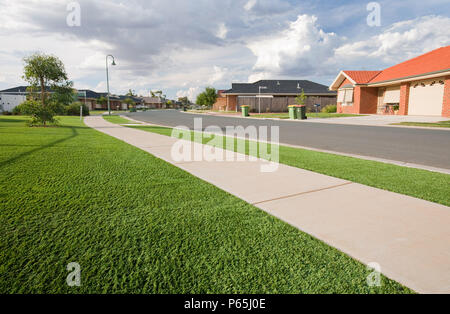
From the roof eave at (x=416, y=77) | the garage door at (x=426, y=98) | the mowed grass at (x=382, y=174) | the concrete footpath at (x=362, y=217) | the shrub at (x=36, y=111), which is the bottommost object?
the concrete footpath at (x=362, y=217)

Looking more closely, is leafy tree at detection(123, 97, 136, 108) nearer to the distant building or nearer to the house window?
the distant building

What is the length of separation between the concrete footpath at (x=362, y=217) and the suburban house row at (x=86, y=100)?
94.9 ft

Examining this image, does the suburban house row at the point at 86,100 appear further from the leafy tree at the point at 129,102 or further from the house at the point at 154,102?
the leafy tree at the point at 129,102

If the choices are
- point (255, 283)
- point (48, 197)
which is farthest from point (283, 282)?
point (48, 197)

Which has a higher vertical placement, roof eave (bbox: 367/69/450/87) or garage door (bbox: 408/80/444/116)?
roof eave (bbox: 367/69/450/87)

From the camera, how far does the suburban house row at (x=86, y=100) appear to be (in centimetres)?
4466

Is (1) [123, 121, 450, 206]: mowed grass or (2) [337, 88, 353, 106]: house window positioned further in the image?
(2) [337, 88, 353, 106]: house window

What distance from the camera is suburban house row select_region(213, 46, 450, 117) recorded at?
76.5ft

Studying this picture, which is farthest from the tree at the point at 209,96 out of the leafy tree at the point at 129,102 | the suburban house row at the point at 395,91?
the leafy tree at the point at 129,102

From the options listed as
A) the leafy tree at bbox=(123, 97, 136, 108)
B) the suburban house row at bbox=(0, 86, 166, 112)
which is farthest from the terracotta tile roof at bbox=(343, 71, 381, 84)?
the leafy tree at bbox=(123, 97, 136, 108)

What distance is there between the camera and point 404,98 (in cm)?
2659

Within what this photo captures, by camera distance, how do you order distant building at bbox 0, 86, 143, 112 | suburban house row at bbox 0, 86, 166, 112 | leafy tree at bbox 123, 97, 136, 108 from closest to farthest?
distant building at bbox 0, 86, 143, 112 < suburban house row at bbox 0, 86, 166, 112 < leafy tree at bbox 123, 97, 136, 108

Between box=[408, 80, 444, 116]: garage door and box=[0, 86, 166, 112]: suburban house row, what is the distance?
35213mm
